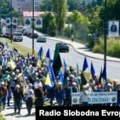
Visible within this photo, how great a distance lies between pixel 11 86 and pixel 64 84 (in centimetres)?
229

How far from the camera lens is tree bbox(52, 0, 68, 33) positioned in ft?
331

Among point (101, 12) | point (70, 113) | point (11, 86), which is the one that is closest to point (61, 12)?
point (101, 12)

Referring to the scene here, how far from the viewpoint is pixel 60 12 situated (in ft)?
334

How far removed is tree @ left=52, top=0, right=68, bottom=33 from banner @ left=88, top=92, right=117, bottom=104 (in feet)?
259

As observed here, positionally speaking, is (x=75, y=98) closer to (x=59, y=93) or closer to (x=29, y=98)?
(x=29, y=98)

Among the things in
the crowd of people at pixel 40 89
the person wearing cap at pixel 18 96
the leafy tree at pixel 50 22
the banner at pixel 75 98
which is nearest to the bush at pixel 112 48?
the crowd of people at pixel 40 89

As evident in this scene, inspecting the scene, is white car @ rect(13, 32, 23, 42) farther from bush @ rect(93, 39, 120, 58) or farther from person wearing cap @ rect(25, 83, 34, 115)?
person wearing cap @ rect(25, 83, 34, 115)

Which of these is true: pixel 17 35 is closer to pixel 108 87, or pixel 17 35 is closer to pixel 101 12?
pixel 101 12

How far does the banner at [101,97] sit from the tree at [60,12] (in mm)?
78813

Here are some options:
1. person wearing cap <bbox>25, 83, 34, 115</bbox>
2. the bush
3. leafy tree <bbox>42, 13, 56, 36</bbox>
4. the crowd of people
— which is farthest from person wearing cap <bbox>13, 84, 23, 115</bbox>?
leafy tree <bbox>42, 13, 56, 36</bbox>

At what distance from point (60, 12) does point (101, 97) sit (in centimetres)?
8102

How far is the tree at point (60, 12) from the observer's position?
331 feet

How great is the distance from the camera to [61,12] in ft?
334

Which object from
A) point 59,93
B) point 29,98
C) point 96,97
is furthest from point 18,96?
point 96,97
